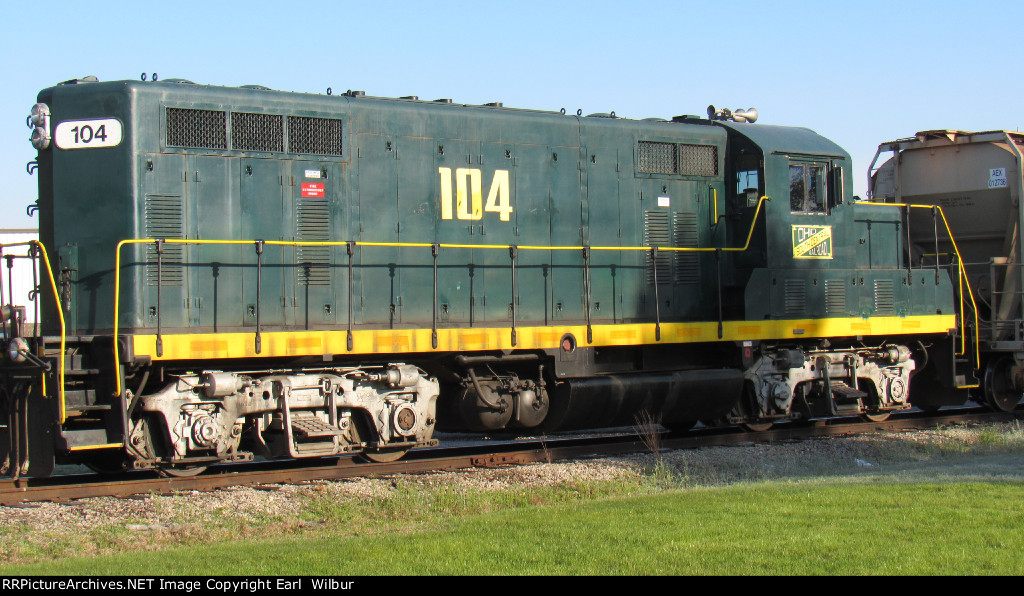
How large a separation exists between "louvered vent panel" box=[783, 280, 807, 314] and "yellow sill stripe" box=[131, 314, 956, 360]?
160mm

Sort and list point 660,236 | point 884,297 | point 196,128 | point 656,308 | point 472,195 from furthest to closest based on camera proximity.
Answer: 1. point 884,297
2. point 660,236
3. point 656,308
4. point 472,195
5. point 196,128

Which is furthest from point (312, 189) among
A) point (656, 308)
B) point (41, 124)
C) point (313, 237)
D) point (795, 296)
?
point (795, 296)

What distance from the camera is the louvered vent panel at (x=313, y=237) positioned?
10336 millimetres

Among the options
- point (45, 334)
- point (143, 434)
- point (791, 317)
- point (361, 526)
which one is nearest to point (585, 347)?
point (791, 317)

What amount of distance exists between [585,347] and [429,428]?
6.85ft

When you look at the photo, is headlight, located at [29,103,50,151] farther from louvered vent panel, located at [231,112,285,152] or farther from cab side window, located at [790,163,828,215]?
cab side window, located at [790,163,828,215]

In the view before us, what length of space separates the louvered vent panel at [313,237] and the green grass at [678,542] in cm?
290

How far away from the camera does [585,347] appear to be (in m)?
11.4

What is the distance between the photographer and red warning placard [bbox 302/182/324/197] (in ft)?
34.1

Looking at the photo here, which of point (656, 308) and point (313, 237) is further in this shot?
point (656, 308)

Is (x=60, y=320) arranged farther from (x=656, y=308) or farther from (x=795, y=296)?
(x=795, y=296)

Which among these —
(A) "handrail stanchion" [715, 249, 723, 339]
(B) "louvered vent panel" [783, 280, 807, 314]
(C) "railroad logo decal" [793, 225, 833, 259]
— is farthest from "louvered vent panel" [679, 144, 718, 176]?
(B) "louvered vent panel" [783, 280, 807, 314]

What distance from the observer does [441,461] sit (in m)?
10.7

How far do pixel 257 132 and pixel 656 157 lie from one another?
510cm
